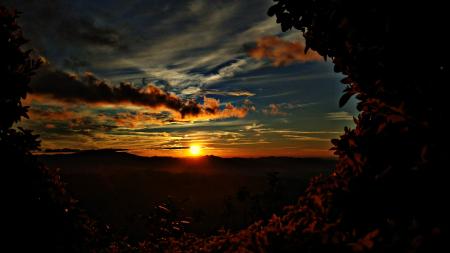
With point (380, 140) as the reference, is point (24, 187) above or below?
below

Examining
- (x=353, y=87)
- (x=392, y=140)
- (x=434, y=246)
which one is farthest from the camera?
(x=353, y=87)

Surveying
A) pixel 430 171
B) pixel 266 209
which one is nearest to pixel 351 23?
pixel 430 171

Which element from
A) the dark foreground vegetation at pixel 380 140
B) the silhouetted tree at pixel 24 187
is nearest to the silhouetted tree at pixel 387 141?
the dark foreground vegetation at pixel 380 140

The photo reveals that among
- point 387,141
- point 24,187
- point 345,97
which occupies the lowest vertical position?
point 24,187

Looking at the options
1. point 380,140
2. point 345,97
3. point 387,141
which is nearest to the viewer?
point 387,141

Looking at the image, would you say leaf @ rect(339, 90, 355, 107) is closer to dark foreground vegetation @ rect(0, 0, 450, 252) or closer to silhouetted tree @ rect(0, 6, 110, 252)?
dark foreground vegetation @ rect(0, 0, 450, 252)

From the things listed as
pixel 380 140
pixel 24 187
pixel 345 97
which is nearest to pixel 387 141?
pixel 380 140

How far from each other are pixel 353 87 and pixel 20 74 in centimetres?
1053

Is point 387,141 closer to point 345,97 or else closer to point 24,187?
point 345,97

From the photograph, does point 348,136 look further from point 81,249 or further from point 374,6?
point 81,249

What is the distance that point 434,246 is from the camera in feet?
14.3

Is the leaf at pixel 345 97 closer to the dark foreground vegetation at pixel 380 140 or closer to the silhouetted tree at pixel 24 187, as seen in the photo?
the dark foreground vegetation at pixel 380 140

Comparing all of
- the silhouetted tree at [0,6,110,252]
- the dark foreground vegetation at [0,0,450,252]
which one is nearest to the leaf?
the dark foreground vegetation at [0,0,450,252]

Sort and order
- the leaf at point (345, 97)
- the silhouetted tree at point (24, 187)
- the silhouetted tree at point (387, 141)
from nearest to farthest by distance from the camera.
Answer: the silhouetted tree at point (387, 141) < the leaf at point (345, 97) < the silhouetted tree at point (24, 187)
